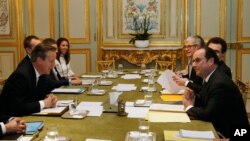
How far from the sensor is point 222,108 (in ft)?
8.11

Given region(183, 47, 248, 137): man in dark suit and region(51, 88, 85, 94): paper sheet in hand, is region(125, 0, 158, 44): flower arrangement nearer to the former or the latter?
region(51, 88, 85, 94): paper sheet in hand

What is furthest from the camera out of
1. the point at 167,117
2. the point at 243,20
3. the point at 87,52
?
the point at 87,52

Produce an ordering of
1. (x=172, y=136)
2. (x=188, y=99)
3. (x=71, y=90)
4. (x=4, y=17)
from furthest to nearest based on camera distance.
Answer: (x=4, y=17), (x=71, y=90), (x=188, y=99), (x=172, y=136)

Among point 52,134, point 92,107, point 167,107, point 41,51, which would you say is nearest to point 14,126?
point 52,134

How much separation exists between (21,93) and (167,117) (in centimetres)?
116

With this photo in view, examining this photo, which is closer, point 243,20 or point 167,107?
point 167,107

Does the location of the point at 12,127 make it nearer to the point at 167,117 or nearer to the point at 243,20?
the point at 167,117

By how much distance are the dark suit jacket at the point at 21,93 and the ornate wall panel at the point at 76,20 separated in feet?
13.6

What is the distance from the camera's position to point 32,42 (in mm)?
4141

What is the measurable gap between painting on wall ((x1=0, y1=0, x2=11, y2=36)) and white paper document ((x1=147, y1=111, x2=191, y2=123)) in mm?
5541

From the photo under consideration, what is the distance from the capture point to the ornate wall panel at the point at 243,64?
6508 millimetres

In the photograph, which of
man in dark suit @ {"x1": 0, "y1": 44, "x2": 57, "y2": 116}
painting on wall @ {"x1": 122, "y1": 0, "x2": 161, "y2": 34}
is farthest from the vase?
man in dark suit @ {"x1": 0, "y1": 44, "x2": 57, "y2": 116}

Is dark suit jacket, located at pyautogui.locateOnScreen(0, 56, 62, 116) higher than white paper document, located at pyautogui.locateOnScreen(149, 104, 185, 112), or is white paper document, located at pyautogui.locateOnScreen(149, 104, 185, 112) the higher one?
dark suit jacket, located at pyautogui.locateOnScreen(0, 56, 62, 116)

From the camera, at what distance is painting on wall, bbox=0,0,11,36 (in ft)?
23.7
